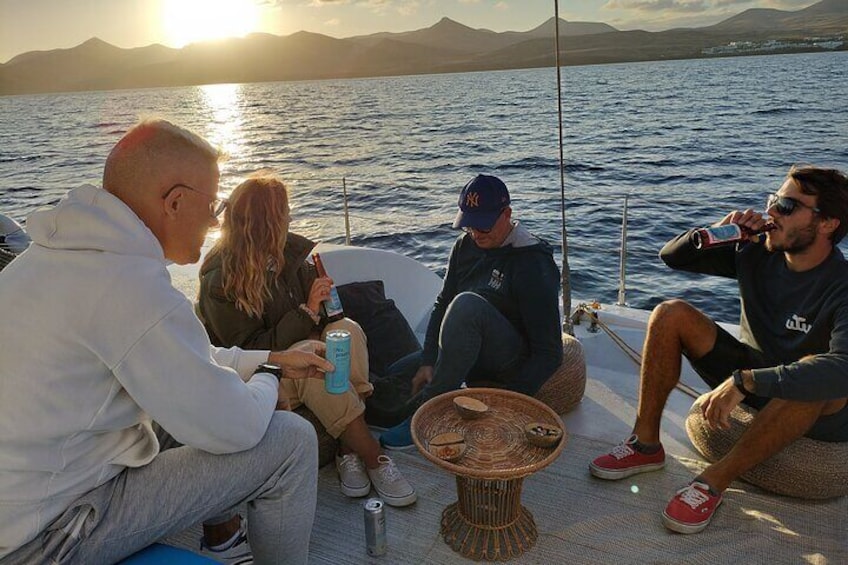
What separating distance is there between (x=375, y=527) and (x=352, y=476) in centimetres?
39

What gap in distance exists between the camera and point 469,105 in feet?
110

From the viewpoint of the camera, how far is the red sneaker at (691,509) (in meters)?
2.13

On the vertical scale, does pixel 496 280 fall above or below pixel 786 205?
below

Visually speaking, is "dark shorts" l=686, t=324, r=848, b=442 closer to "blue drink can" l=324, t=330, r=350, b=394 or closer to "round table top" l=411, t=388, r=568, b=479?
"round table top" l=411, t=388, r=568, b=479

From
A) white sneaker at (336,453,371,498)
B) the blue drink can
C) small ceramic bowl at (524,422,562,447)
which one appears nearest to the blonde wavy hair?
the blue drink can

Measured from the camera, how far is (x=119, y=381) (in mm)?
1360

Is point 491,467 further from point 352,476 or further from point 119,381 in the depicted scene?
point 119,381

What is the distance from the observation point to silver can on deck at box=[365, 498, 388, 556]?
6.60 feet

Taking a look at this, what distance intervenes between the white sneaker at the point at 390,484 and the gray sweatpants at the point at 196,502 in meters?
0.62

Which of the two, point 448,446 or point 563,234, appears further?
point 563,234

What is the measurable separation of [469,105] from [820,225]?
32.5 metres

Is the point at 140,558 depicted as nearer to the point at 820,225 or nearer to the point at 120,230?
the point at 120,230

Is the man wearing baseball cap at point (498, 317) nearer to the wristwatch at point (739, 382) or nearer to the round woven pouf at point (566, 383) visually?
the round woven pouf at point (566, 383)

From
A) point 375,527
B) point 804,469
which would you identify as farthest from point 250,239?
point 804,469
